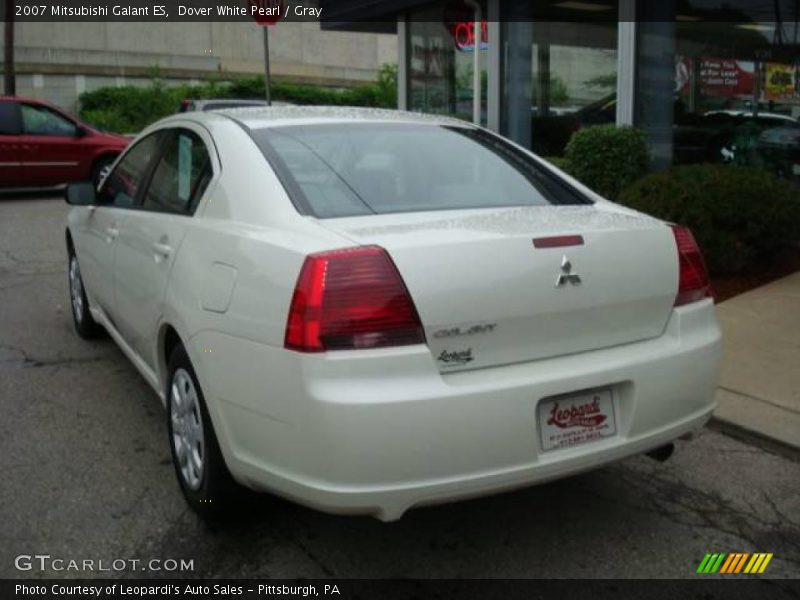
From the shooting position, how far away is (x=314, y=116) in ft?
12.5

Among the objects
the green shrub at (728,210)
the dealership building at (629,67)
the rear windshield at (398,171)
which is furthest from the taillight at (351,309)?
the dealership building at (629,67)

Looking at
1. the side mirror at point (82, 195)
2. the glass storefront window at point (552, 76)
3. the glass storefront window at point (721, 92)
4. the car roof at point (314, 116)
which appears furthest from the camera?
the glass storefront window at point (552, 76)

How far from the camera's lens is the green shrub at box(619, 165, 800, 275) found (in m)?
6.72

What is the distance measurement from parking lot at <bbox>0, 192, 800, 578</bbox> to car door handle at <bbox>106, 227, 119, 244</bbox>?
0.91 m

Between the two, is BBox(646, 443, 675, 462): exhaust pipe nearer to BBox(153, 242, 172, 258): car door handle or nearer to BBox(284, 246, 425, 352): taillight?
BBox(284, 246, 425, 352): taillight

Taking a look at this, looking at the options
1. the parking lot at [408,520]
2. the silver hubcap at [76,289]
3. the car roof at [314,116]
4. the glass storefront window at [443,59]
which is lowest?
the parking lot at [408,520]

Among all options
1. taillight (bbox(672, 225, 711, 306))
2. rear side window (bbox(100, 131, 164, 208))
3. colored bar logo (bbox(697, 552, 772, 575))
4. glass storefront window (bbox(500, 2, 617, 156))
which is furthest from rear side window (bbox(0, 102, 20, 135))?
colored bar logo (bbox(697, 552, 772, 575))

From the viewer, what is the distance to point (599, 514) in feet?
11.2

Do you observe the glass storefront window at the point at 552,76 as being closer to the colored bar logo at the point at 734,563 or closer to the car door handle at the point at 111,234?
the car door handle at the point at 111,234

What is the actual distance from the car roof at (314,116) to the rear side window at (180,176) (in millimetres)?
209

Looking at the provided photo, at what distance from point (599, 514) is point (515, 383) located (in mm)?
1009

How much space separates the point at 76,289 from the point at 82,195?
100cm

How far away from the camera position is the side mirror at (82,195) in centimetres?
505

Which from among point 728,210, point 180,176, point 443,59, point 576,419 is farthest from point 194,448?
point 443,59
